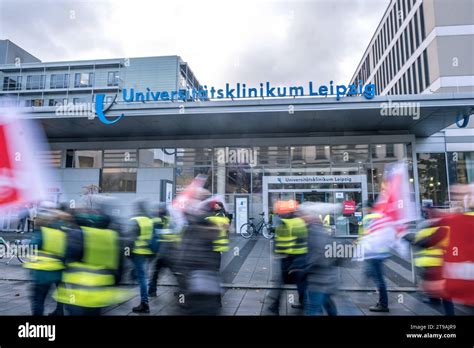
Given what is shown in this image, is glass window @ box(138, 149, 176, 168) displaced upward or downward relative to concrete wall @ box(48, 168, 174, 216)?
upward

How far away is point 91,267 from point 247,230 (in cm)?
1168

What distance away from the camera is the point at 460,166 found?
575 inches

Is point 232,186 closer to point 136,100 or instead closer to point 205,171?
point 205,171

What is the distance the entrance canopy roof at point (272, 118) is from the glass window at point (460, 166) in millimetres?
2117

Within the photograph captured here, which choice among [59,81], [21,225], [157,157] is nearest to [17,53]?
[157,157]

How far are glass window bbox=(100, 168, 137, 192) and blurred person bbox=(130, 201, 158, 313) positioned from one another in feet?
34.0

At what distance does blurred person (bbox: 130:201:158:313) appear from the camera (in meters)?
4.55

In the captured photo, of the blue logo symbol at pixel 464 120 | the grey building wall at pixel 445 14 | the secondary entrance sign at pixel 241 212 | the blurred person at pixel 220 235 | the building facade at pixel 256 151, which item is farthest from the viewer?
the grey building wall at pixel 445 14

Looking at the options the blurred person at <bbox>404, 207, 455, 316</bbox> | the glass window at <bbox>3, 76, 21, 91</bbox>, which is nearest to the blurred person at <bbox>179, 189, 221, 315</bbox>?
the blurred person at <bbox>404, 207, 455, 316</bbox>

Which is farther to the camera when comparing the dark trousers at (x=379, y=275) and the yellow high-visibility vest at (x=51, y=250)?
the dark trousers at (x=379, y=275)

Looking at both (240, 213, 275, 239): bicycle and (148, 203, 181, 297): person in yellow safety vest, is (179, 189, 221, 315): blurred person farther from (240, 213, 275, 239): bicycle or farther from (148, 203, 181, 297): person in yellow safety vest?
(240, 213, 275, 239): bicycle

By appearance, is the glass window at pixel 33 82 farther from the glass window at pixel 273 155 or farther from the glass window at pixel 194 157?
Result: the glass window at pixel 273 155

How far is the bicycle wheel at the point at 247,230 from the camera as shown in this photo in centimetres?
1371

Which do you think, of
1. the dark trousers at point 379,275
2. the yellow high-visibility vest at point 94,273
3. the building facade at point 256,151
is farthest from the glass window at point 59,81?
the dark trousers at point 379,275
